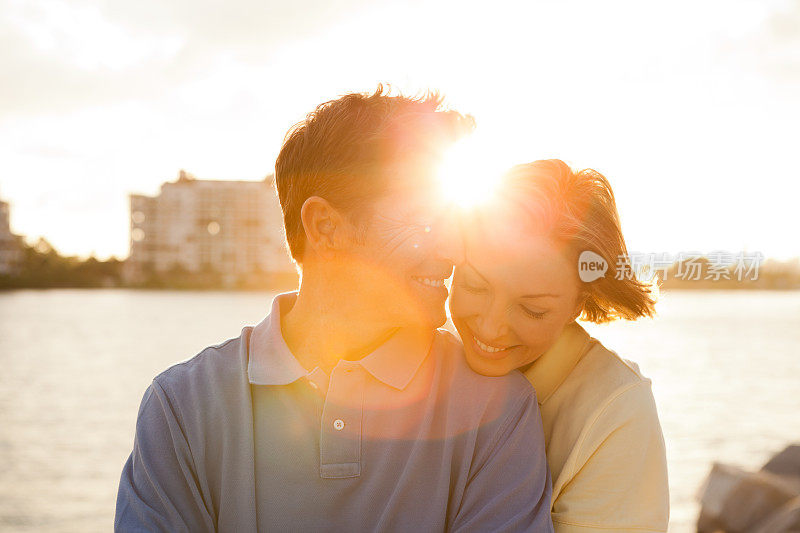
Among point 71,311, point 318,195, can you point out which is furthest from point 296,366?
point 71,311

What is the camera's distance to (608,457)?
83.7 inches

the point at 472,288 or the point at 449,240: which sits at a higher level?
the point at 449,240

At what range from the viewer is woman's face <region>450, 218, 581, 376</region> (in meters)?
2.31

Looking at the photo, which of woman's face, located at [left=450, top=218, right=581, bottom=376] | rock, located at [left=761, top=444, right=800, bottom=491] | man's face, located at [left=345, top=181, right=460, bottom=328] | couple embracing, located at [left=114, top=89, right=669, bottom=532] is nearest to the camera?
couple embracing, located at [left=114, top=89, right=669, bottom=532]

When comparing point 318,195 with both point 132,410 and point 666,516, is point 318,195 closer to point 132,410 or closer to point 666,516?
point 666,516

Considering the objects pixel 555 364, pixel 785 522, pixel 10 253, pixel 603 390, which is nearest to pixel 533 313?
pixel 555 364

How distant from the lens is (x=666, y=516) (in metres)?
2.17

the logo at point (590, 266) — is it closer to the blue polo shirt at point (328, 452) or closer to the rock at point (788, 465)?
the blue polo shirt at point (328, 452)

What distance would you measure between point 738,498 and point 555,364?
5364 mm

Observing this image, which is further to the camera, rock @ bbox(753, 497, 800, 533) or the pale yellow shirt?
rock @ bbox(753, 497, 800, 533)

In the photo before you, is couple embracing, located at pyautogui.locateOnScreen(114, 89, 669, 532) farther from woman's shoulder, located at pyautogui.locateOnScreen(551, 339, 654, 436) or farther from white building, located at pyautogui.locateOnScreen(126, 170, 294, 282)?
white building, located at pyautogui.locateOnScreen(126, 170, 294, 282)

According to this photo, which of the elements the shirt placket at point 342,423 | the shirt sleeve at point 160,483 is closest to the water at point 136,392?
the shirt placket at point 342,423

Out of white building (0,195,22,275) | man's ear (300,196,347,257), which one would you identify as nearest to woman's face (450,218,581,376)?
man's ear (300,196,347,257)

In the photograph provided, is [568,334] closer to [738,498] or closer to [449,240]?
[449,240]
